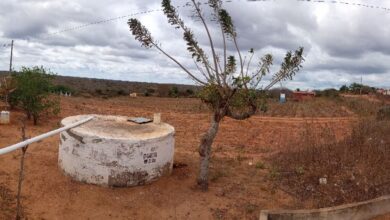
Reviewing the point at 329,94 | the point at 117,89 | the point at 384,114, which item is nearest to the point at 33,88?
the point at 384,114

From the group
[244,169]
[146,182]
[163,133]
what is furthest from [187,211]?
[244,169]

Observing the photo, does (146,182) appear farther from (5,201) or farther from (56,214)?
(5,201)

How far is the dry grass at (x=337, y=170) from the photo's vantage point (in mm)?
7492

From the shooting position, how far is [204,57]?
7.31 m

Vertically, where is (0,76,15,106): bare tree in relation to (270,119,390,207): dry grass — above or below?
above

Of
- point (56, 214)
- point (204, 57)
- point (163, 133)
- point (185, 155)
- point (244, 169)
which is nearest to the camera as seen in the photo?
point (56, 214)

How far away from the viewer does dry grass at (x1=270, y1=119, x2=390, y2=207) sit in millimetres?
7492

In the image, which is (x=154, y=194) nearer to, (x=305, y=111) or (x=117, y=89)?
(x=305, y=111)

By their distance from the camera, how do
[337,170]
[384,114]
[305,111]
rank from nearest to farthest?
1. [337,170]
2. [384,114]
3. [305,111]

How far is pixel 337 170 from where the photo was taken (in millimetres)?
8383

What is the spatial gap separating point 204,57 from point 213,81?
0.42 metres


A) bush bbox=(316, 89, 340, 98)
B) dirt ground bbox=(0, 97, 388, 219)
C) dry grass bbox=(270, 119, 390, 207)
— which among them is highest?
bush bbox=(316, 89, 340, 98)

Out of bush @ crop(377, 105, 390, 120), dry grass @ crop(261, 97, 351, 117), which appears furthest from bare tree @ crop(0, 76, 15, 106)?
dry grass @ crop(261, 97, 351, 117)

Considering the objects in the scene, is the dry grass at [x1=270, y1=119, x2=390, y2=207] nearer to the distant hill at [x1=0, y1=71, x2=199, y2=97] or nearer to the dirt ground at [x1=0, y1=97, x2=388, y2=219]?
the dirt ground at [x1=0, y1=97, x2=388, y2=219]
